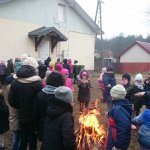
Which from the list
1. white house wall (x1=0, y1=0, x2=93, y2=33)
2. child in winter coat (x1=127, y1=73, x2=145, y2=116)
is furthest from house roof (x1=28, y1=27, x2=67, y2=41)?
child in winter coat (x1=127, y1=73, x2=145, y2=116)

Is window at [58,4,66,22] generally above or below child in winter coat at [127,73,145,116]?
above

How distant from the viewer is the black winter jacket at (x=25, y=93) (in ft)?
18.9

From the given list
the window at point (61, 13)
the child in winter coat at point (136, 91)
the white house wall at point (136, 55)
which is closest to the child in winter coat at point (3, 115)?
the child in winter coat at point (136, 91)

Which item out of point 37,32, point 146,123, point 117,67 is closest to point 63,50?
point 37,32

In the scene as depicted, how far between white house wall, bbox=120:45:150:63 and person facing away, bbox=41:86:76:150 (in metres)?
41.9

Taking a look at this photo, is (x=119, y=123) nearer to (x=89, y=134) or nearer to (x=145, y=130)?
(x=145, y=130)

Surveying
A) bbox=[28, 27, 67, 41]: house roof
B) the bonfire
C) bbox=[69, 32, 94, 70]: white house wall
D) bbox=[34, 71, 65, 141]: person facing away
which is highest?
bbox=[28, 27, 67, 41]: house roof

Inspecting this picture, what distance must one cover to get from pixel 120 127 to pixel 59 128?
1182 mm

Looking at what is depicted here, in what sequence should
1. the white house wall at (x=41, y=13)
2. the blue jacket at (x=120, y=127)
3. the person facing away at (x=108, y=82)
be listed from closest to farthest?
1. the blue jacket at (x=120, y=127)
2. the person facing away at (x=108, y=82)
3. the white house wall at (x=41, y=13)

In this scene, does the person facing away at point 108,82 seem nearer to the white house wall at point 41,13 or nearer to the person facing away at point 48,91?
the person facing away at point 48,91

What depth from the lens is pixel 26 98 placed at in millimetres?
5801

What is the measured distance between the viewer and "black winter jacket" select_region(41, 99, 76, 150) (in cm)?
434

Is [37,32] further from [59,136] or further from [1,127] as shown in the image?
[59,136]

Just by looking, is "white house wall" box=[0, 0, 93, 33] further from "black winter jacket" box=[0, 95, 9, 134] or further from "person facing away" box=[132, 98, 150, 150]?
"person facing away" box=[132, 98, 150, 150]
